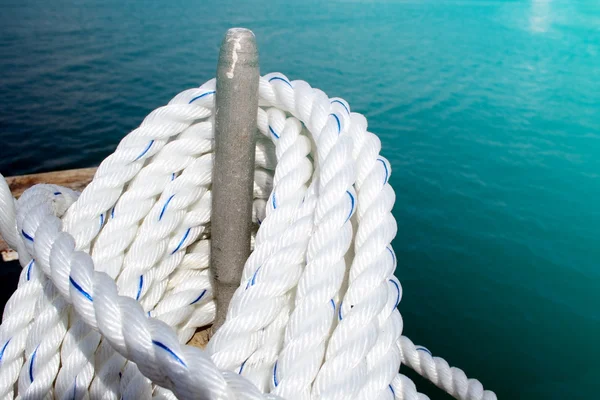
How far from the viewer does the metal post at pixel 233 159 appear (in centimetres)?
102

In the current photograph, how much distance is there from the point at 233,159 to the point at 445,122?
6233mm

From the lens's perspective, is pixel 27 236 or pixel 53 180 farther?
pixel 53 180

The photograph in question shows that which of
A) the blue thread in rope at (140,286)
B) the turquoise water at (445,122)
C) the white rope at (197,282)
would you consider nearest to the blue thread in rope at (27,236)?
the white rope at (197,282)

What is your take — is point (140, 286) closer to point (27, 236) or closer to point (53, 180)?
point (27, 236)

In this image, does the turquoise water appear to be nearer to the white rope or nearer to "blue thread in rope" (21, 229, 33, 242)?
the white rope

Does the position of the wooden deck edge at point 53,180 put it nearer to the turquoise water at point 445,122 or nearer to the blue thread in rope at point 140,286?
the blue thread in rope at point 140,286

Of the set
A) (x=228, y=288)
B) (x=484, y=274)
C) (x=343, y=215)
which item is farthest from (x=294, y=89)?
(x=484, y=274)

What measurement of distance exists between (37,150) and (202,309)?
6.26 m

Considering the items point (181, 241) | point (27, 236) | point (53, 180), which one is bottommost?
point (53, 180)

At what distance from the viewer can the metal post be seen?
1019 mm

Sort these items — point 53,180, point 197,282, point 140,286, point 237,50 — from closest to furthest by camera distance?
1. point 237,50
2. point 140,286
3. point 197,282
4. point 53,180

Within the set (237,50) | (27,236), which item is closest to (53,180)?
(27,236)

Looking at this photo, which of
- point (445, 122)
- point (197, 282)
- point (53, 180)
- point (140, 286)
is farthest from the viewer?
point (445, 122)

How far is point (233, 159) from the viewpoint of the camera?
110 cm
